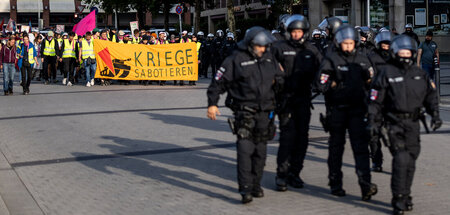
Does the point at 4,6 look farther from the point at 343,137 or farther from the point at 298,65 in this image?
the point at 343,137

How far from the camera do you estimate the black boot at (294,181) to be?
7516 mm

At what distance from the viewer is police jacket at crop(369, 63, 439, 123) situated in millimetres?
6266

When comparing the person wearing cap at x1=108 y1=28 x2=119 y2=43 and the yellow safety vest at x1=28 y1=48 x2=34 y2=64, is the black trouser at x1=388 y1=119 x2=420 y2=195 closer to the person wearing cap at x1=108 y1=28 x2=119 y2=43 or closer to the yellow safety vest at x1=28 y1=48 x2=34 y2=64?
the yellow safety vest at x1=28 y1=48 x2=34 y2=64

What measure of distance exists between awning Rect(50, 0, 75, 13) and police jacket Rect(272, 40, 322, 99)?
8006cm

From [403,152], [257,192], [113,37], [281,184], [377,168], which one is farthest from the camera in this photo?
[113,37]

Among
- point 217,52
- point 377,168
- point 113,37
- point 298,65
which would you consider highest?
point 113,37

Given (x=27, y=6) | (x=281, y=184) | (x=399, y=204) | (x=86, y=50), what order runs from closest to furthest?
(x=399, y=204) < (x=281, y=184) < (x=86, y=50) < (x=27, y=6)

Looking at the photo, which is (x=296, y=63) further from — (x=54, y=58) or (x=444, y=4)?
(x=444, y=4)

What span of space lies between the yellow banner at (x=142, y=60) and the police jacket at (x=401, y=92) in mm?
16733

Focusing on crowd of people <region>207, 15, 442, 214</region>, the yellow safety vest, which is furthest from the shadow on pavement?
the yellow safety vest

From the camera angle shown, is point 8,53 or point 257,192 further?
point 8,53

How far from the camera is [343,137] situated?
23.3 ft

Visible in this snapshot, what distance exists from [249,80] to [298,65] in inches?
31.1

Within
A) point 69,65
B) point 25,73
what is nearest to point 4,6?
point 69,65
